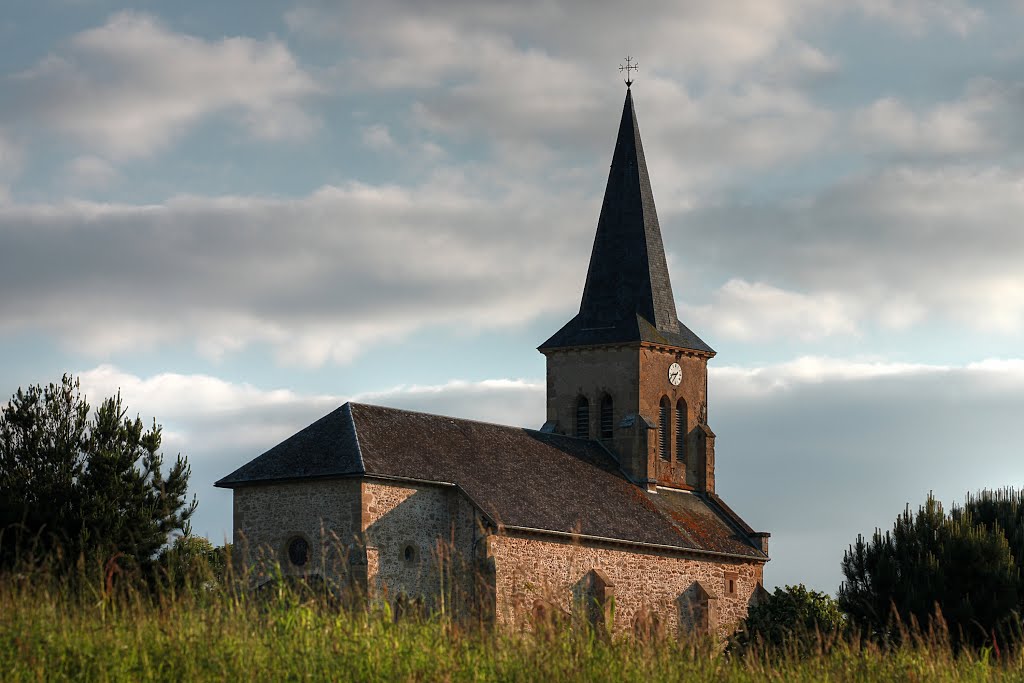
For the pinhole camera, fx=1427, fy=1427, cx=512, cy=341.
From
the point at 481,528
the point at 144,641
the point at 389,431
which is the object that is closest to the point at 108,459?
the point at 389,431

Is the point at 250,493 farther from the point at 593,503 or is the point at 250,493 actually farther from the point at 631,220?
the point at 631,220

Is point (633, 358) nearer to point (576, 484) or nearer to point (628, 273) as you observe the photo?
point (628, 273)

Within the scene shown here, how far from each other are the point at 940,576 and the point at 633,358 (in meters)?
20.3

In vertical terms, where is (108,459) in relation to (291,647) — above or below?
above

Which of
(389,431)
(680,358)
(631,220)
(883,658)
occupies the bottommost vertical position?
(883,658)

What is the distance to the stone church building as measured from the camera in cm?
3522

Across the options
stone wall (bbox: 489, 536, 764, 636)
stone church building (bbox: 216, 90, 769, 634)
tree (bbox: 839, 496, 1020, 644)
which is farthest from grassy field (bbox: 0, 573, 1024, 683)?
stone wall (bbox: 489, 536, 764, 636)

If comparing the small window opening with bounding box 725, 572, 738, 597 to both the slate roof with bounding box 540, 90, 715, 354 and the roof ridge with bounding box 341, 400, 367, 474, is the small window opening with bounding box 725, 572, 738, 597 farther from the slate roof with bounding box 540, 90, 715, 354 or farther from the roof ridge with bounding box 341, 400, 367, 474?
the roof ridge with bounding box 341, 400, 367, 474

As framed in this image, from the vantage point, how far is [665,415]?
49.2 metres

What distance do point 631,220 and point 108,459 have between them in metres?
21.9

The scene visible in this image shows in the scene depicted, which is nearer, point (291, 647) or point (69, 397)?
point (291, 647)

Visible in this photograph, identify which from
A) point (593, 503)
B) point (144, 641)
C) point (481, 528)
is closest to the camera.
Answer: point (144, 641)

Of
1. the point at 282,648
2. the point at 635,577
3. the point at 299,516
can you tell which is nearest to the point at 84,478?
the point at 299,516

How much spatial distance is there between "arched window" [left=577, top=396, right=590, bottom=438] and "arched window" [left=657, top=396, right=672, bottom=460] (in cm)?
245
